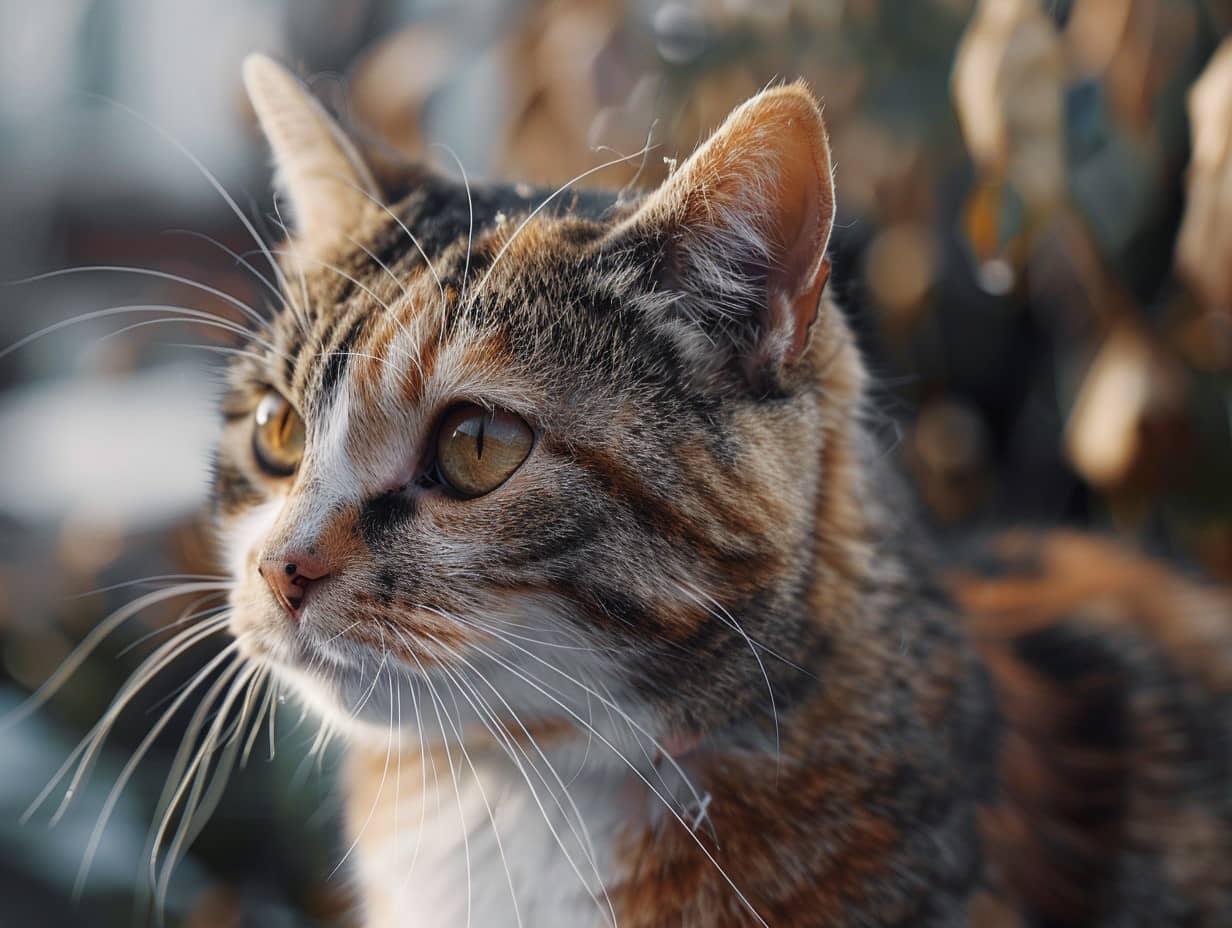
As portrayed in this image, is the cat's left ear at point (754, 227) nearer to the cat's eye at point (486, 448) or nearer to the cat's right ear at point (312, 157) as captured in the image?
the cat's eye at point (486, 448)

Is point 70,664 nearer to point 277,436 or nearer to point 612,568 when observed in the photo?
point 277,436

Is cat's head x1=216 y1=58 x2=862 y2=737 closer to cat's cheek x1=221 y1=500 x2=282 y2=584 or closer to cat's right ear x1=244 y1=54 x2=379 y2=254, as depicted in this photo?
cat's cheek x1=221 y1=500 x2=282 y2=584

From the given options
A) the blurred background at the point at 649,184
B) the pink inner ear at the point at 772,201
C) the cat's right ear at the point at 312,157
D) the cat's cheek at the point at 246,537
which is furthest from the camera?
the blurred background at the point at 649,184

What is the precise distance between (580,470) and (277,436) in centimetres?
30

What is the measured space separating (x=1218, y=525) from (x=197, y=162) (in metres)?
1.31

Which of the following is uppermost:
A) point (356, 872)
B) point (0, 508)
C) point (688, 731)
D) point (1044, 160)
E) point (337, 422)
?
point (1044, 160)

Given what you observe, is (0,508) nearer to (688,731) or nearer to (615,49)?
(615,49)

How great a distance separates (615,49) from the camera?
149cm

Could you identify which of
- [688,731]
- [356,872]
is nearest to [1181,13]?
[688,731]

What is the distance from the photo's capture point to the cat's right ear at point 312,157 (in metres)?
0.90

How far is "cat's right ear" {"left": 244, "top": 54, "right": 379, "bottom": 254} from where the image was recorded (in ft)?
2.96

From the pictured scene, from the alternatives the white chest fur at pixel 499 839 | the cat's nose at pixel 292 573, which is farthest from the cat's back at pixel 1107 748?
the cat's nose at pixel 292 573

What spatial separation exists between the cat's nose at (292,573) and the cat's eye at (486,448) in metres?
0.11

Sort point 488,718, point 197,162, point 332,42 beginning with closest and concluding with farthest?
point 488,718
point 197,162
point 332,42
